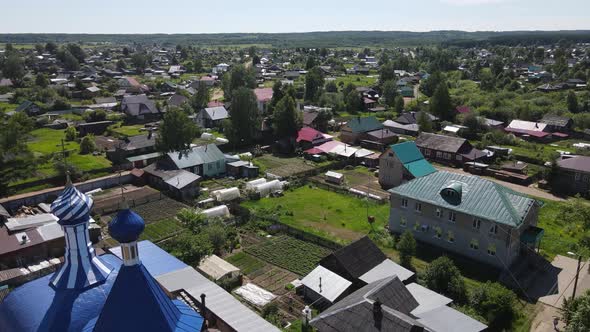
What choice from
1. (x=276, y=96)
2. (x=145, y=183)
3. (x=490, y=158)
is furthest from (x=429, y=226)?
(x=276, y=96)

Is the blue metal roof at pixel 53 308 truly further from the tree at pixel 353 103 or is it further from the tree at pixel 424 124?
the tree at pixel 353 103

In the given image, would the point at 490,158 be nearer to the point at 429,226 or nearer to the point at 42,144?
the point at 429,226

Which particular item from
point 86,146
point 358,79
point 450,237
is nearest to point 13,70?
point 86,146

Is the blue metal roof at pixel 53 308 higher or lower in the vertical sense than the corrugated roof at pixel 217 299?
higher

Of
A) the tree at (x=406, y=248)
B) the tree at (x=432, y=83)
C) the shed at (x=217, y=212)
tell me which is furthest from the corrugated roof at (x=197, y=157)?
the tree at (x=432, y=83)

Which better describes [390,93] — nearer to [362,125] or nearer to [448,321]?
[362,125]

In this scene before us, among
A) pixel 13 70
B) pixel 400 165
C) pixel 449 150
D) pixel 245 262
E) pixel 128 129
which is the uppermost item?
pixel 13 70
